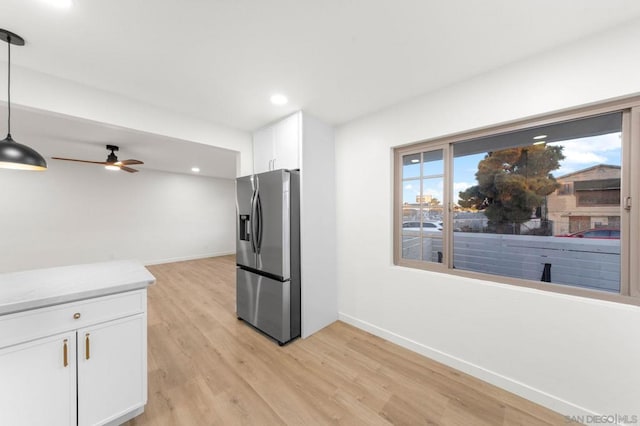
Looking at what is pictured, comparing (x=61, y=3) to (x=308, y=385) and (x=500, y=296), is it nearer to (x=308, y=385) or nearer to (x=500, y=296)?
(x=308, y=385)

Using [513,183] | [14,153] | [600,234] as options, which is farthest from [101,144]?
[600,234]

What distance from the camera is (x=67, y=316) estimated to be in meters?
1.33

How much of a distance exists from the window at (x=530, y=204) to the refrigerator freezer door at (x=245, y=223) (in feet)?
5.62

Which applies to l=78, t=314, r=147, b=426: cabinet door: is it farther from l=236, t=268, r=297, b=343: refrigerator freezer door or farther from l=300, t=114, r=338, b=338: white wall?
l=300, t=114, r=338, b=338: white wall

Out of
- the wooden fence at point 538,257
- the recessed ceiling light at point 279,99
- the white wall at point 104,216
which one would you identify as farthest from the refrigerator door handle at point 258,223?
the white wall at point 104,216

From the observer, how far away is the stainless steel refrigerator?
246 centimetres

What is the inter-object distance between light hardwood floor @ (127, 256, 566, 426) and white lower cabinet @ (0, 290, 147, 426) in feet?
1.00

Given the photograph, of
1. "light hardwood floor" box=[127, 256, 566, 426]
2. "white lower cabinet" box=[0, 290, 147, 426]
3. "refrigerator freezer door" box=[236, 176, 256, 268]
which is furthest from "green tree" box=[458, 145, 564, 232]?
"white lower cabinet" box=[0, 290, 147, 426]

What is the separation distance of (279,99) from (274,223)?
1298 millimetres

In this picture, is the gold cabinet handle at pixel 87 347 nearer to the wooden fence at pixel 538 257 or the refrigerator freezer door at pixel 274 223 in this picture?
the refrigerator freezer door at pixel 274 223

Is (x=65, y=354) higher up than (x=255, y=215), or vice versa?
(x=255, y=215)

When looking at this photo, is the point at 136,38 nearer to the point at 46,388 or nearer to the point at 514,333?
the point at 46,388

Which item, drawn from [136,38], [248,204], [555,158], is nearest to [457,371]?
[555,158]

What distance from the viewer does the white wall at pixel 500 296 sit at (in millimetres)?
1479
